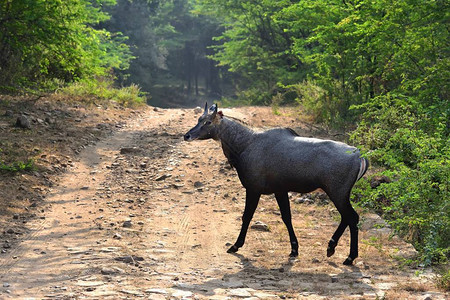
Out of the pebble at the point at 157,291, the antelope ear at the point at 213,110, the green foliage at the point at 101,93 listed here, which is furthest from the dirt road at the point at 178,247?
the green foliage at the point at 101,93

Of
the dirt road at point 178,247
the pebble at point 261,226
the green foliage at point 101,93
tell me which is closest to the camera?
the dirt road at point 178,247

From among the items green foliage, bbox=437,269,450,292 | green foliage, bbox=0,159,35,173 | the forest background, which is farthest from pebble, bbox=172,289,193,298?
green foliage, bbox=0,159,35,173

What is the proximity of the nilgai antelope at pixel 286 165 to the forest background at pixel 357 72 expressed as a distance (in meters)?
0.40

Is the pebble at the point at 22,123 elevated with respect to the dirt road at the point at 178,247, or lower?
elevated

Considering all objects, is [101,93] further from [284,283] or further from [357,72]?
[284,283]

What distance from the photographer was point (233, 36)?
35.5m

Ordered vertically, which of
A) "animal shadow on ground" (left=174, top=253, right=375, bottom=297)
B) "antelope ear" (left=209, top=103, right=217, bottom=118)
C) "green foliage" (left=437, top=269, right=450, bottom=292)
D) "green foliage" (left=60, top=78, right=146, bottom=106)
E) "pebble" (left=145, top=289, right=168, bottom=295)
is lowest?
"animal shadow on ground" (left=174, top=253, right=375, bottom=297)

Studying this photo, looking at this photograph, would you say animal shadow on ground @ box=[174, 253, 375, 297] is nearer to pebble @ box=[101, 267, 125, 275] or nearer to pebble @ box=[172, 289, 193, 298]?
pebble @ box=[172, 289, 193, 298]

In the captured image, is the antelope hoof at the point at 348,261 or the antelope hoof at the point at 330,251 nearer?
the antelope hoof at the point at 348,261

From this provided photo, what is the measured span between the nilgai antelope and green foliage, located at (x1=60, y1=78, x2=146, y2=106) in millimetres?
12846

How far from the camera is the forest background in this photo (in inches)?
315

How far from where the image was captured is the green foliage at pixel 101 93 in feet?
73.9

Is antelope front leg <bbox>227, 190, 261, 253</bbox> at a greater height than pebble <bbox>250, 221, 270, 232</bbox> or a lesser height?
greater

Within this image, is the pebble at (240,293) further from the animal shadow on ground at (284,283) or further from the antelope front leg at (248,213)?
the antelope front leg at (248,213)
